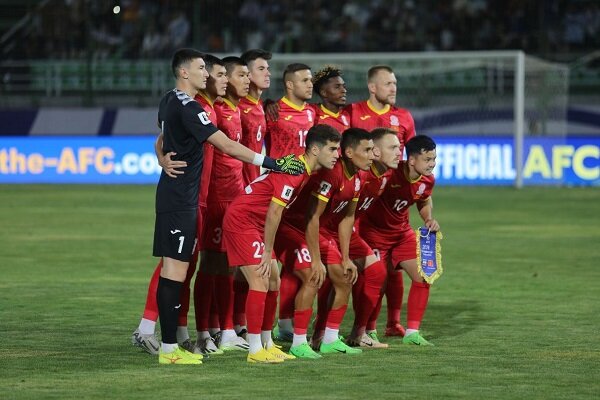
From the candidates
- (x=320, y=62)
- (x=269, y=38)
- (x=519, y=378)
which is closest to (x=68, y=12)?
(x=269, y=38)

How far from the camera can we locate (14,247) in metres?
15.6

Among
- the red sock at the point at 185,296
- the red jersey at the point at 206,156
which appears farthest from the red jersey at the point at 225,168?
the red sock at the point at 185,296

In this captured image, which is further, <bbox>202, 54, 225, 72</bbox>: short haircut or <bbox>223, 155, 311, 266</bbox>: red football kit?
<bbox>202, 54, 225, 72</bbox>: short haircut

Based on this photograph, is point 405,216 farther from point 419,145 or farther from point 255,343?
point 255,343

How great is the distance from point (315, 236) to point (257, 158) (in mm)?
810

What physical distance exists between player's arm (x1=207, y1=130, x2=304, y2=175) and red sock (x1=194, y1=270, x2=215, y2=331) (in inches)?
52.3

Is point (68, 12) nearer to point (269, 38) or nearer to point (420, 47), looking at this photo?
point (269, 38)

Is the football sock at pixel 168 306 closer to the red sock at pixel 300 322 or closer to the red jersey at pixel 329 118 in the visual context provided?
the red sock at pixel 300 322

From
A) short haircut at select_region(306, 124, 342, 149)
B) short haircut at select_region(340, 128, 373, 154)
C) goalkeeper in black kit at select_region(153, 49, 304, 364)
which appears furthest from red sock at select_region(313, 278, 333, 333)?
short haircut at select_region(306, 124, 342, 149)

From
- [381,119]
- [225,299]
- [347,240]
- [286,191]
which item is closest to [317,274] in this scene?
[347,240]

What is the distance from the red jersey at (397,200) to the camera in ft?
30.7

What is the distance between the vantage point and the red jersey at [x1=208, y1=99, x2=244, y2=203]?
356 inches

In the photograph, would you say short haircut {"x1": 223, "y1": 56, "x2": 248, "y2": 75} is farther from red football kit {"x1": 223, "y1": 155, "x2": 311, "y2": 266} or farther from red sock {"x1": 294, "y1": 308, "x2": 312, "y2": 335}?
red sock {"x1": 294, "y1": 308, "x2": 312, "y2": 335}

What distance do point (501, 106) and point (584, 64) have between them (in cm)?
397
